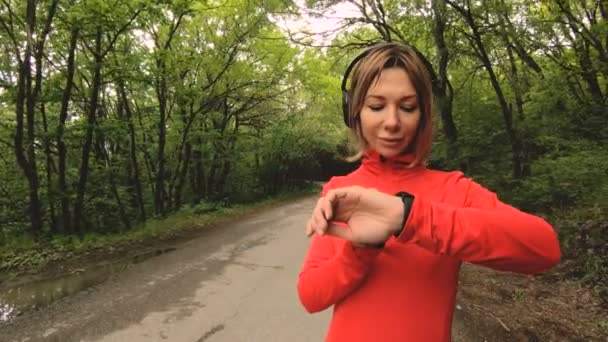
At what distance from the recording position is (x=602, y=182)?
567 cm

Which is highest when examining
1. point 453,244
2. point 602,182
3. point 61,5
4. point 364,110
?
point 61,5

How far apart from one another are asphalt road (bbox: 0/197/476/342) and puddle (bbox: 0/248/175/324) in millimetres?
223

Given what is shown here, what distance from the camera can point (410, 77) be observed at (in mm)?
1021

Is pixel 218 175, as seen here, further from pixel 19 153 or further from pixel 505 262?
pixel 505 262

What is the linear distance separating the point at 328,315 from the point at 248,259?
9.18 feet

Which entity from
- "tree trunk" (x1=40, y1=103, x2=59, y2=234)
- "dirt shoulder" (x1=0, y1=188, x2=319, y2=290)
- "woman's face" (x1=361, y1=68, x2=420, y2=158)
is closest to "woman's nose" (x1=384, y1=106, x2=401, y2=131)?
"woman's face" (x1=361, y1=68, x2=420, y2=158)

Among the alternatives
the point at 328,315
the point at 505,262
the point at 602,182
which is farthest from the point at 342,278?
the point at 602,182

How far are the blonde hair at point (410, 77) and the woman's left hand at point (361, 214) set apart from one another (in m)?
0.36

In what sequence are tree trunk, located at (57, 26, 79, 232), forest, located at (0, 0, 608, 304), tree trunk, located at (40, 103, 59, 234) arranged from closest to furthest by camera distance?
forest, located at (0, 0, 608, 304) → tree trunk, located at (57, 26, 79, 232) → tree trunk, located at (40, 103, 59, 234)

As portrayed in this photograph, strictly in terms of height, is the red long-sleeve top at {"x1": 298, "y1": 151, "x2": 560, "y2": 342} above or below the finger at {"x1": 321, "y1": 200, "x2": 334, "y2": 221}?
below

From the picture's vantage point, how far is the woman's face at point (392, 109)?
101cm

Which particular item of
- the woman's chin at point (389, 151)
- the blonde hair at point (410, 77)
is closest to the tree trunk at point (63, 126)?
the blonde hair at point (410, 77)

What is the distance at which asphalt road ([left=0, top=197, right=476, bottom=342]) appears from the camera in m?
3.65

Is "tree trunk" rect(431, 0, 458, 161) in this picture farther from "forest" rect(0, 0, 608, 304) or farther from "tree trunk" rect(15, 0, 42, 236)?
"tree trunk" rect(15, 0, 42, 236)
